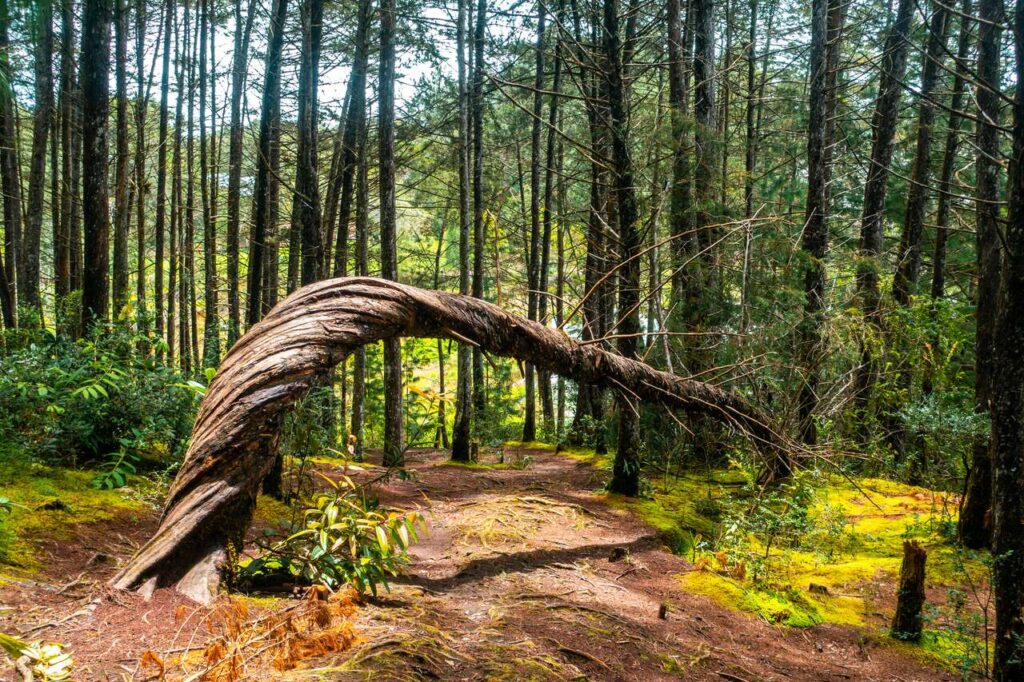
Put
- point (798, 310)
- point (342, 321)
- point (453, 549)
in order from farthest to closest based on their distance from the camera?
point (798, 310) < point (453, 549) < point (342, 321)

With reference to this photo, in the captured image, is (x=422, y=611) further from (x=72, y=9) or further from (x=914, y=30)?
(x=72, y=9)

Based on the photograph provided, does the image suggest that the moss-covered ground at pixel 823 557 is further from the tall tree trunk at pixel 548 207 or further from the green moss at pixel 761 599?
the tall tree trunk at pixel 548 207

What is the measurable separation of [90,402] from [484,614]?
4.29m

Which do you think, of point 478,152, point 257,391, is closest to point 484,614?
point 257,391

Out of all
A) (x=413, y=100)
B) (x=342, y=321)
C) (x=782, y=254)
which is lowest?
(x=342, y=321)

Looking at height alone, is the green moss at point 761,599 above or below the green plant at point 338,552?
below

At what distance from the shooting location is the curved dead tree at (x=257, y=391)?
11.0ft

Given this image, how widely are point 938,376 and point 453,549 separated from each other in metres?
8.05

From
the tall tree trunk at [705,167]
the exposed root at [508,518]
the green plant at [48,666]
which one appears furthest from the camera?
the tall tree trunk at [705,167]

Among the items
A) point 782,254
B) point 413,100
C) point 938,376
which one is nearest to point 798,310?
point 782,254

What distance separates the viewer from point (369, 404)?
2355cm

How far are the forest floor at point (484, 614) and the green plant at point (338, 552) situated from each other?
19 centimetres

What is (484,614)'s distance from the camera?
416 centimetres

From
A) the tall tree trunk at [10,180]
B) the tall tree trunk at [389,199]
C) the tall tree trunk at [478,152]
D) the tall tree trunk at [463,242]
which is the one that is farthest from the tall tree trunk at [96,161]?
the tall tree trunk at [478,152]
